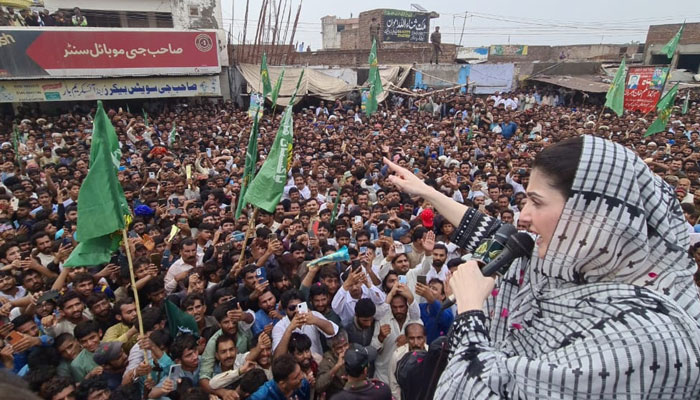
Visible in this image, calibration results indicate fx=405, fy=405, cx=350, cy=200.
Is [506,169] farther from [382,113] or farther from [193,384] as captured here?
[382,113]

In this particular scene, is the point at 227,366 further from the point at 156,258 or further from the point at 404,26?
the point at 404,26

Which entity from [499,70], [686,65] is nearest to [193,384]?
[499,70]

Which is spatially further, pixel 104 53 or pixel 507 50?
pixel 507 50

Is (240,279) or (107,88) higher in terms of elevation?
(107,88)

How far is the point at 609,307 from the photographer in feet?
3.04

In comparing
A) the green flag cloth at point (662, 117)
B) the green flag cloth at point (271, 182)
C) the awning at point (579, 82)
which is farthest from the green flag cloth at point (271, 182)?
the awning at point (579, 82)

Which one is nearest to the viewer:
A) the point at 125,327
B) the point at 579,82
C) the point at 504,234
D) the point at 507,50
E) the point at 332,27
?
the point at 504,234

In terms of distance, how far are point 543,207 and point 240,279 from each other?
351cm

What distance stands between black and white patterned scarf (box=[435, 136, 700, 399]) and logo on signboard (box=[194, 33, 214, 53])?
60.3ft

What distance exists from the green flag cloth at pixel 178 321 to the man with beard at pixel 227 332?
0.62 feet

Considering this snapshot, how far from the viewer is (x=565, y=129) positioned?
12531 millimetres

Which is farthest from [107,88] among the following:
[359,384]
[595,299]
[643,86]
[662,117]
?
[643,86]

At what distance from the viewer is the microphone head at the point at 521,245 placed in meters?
1.24

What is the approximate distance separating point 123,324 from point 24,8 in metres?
19.4
